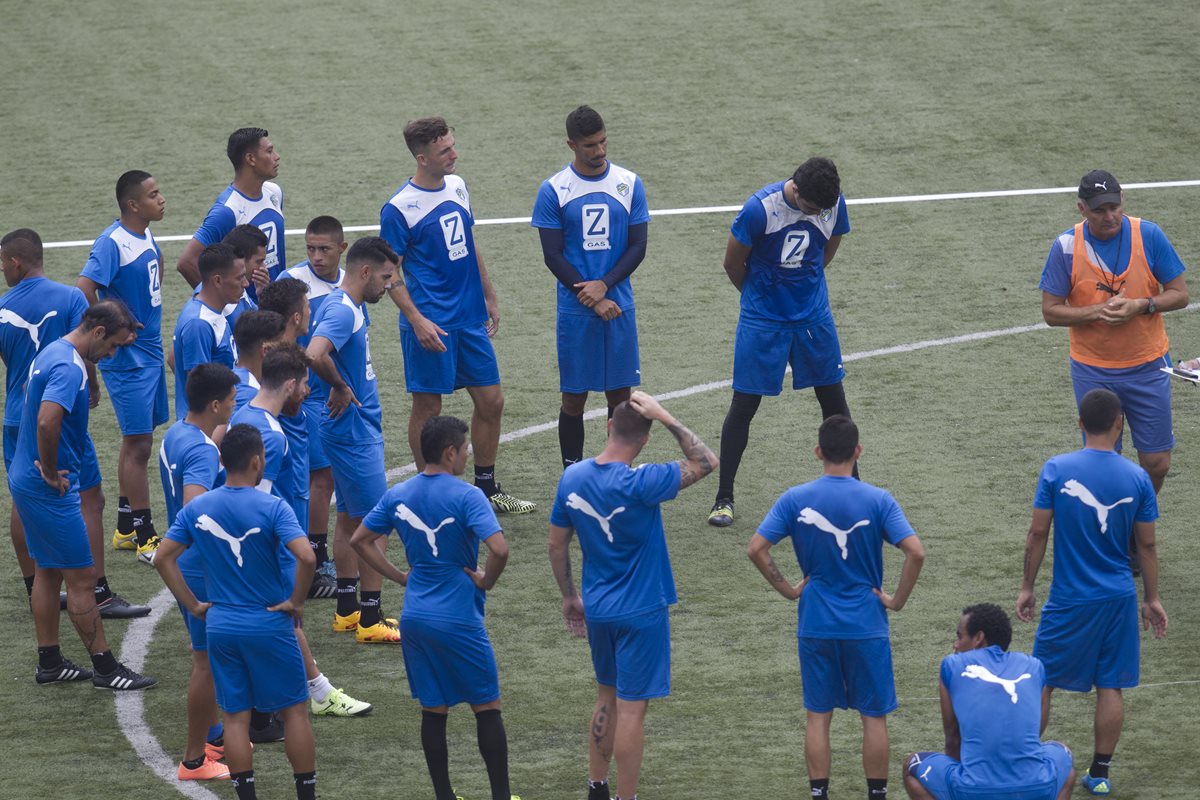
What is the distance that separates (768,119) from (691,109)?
88cm

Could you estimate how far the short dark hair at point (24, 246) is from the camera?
9.06 meters

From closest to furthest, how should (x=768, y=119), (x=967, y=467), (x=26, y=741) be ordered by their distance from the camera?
(x=26, y=741) < (x=967, y=467) < (x=768, y=119)

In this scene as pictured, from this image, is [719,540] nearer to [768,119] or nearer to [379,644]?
[379,644]

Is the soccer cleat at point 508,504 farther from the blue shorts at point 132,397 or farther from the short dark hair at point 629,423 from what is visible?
the short dark hair at point 629,423

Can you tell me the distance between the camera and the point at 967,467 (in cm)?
1075

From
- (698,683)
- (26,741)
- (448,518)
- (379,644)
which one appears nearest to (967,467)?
(698,683)

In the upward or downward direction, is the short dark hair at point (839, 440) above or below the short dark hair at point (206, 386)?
below

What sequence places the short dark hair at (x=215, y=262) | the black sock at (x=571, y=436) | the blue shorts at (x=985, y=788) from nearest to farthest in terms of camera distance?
the blue shorts at (x=985, y=788), the short dark hair at (x=215, y=262), the black sock at (x=571, y=436)

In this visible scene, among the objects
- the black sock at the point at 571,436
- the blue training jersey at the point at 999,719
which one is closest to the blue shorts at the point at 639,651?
the blue training jersey at the point at 999,719

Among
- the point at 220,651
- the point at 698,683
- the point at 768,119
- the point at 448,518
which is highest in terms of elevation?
the point at 768,119

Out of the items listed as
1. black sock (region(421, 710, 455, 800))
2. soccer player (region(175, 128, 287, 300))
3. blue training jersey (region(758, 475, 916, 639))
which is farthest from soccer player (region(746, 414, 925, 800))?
soccer player (region(175, 128, 287, 300))

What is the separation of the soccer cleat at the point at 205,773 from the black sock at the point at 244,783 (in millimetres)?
569

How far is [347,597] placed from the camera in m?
9.14

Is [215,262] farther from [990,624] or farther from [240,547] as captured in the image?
[990,624]
